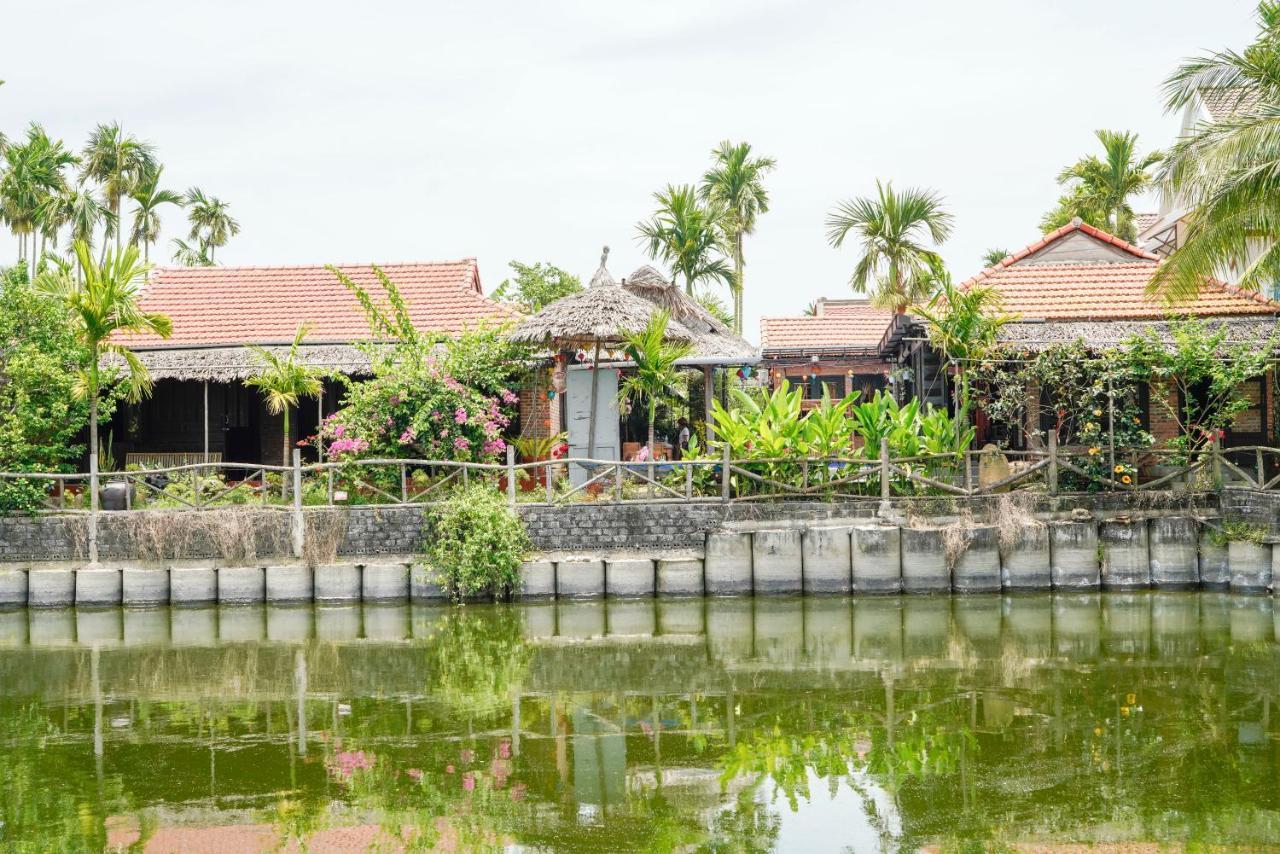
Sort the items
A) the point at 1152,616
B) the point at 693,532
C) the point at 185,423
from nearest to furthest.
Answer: the point at 1152,616 → the point at 693,532 → the point at 185,423

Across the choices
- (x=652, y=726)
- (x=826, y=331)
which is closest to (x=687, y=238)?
(x=826, y=331)

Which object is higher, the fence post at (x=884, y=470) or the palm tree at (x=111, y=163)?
the palm tree at (x=111, y=163)

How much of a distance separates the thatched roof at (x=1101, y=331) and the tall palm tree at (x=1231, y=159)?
1.88 m

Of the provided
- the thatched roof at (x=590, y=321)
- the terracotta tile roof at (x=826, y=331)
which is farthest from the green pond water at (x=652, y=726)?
the terracotta tile roof at (x=826, y=331)

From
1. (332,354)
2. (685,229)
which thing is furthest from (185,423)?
(685,229)

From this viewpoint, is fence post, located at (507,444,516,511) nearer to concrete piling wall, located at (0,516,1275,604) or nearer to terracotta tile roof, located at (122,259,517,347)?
concrete piling wall, located at (0,516,1275,604)

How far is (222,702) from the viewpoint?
11.3m

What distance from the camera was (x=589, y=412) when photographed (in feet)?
65.3

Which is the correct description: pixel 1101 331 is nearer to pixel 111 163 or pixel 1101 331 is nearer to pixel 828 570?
pixel 828 570

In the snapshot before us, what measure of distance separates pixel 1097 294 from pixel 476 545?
11048 millimetres

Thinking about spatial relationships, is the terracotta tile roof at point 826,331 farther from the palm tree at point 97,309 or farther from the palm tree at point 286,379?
the palm tree at point 97,309

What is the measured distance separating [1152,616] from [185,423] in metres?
16.9

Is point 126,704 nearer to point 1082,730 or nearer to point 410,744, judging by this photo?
point 410,744

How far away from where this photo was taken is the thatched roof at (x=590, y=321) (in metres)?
17.5
